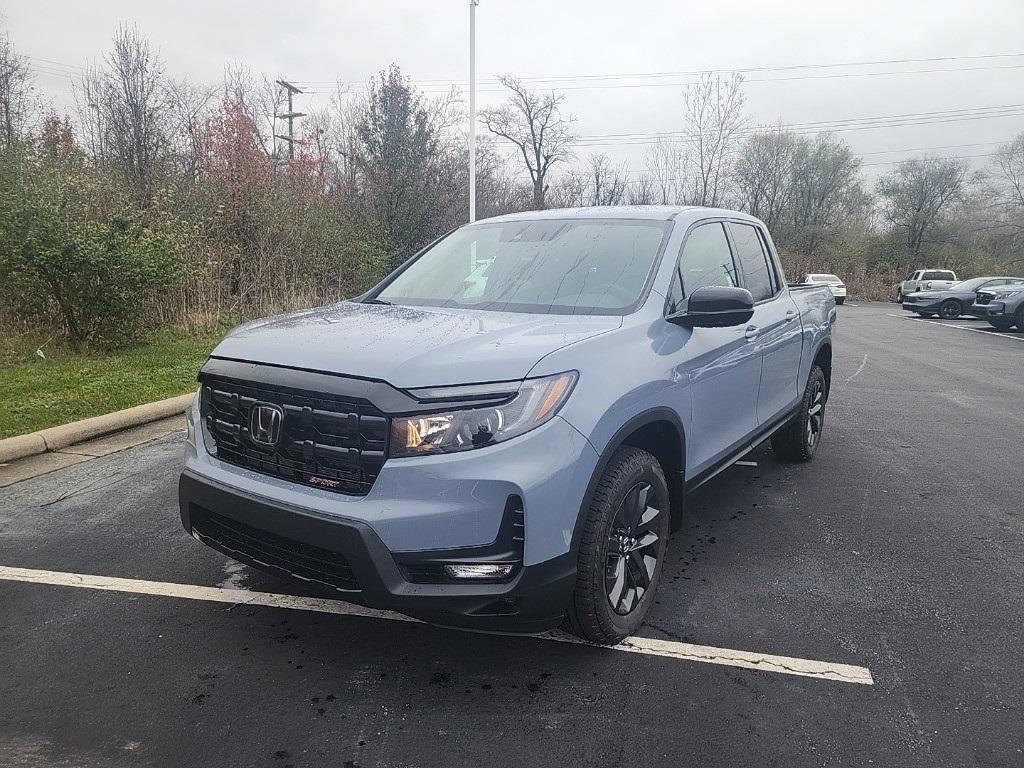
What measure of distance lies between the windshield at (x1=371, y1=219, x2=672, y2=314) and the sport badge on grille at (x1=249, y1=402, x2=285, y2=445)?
1181mm

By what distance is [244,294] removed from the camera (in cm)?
1351

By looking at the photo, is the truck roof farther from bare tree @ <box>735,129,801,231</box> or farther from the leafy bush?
bare tree @ <box>735,129,801,231</box>

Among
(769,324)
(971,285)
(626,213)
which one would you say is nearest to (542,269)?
(626,213)

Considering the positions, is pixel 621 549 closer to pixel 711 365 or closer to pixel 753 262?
pixel 711 365

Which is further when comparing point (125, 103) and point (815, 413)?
point (125, 103)

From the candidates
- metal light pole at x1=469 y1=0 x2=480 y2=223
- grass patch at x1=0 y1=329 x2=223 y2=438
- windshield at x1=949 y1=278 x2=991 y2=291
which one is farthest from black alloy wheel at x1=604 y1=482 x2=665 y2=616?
windshield at x1=949 y1=278 x2=991 y2=291

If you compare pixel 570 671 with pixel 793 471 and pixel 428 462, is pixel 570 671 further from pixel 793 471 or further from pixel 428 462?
pixel 793 471

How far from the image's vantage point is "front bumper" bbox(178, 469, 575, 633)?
228 cm

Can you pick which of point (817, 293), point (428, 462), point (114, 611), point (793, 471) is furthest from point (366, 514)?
point (817, 293)

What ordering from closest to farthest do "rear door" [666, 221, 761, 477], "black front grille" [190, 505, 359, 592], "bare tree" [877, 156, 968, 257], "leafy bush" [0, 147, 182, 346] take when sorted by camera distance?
"black front grille" [190, 505, 359, 592] < "rear door" [666, 221, 761, 477] < "leafy bush" [0, 147, 182, 346] < "bare tree" [877, 156, 968, 257]

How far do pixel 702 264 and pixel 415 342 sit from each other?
1.87 metres

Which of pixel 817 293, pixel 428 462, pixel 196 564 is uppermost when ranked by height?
pixel 817 293

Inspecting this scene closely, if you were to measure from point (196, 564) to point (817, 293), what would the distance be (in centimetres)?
485

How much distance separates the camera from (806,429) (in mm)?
5453
